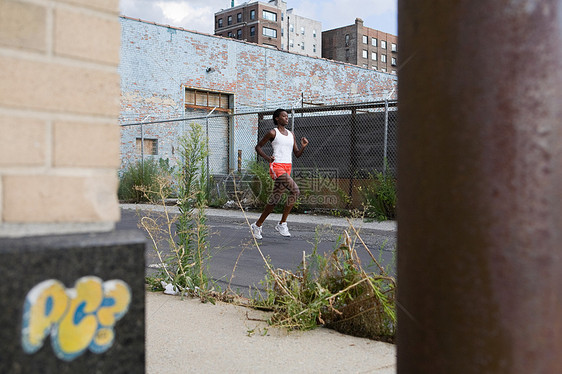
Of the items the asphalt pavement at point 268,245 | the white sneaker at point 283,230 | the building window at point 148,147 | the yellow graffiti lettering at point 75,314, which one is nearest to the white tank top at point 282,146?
the white sneaker at point 283,230

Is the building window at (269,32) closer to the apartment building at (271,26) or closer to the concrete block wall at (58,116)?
the apartment building at (271,26)

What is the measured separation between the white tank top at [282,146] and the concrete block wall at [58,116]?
713 cm

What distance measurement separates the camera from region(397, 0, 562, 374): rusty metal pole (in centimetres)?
100

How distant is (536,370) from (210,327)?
2.30 meters

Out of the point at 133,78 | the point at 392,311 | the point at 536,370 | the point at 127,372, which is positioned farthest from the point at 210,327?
the point at 133,78

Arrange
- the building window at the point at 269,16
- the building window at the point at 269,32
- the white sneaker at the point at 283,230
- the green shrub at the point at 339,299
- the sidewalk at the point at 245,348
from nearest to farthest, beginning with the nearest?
the sidewalk at the point at 245,348
the green shrub at the point at 339,299
the white sneaker at the point at 283,230
the building window at the point at 269,32
the building window at the point at 269,16

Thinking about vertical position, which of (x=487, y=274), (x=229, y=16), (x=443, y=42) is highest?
(x=229, y=16)

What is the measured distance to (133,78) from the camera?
2006 cm

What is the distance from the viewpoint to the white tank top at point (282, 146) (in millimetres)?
8438

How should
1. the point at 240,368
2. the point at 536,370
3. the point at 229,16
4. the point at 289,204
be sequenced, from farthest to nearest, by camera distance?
1. the point at 229,16
2. the point at 289,204
3. the point at 240,368
4. the point at 536,370

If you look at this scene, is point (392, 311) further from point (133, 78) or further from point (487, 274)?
point (133, 78)

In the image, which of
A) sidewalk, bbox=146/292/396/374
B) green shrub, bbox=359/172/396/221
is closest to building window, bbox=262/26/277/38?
green shrub, bbox=359/172/396/221

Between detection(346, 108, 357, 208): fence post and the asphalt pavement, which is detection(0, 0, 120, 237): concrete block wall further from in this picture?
detection(346, 108, 357, 208): fence post

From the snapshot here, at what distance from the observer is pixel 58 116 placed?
4.00 feet
